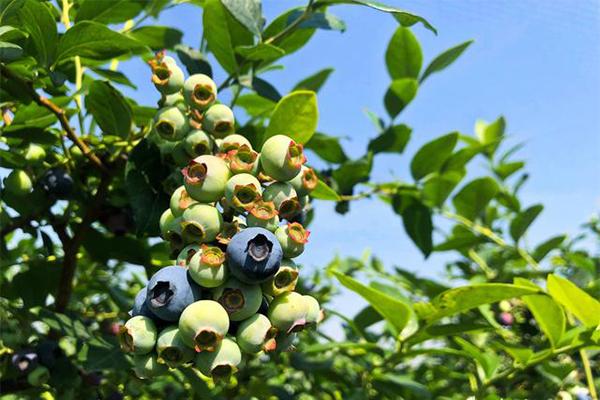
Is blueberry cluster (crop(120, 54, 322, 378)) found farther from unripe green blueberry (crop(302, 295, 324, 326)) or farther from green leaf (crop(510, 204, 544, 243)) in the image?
green leaf (crop(510, 204, 544, 243))

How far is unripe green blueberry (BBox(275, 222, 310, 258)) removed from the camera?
0.82 m

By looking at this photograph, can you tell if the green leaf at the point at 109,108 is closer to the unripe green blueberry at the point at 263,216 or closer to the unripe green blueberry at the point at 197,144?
the unripe green blueberry at the point at 197,144

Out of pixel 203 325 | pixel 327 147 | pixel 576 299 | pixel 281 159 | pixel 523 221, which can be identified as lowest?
pixel 523 221

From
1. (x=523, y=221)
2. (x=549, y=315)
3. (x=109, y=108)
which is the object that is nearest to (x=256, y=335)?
(x=109, y=108)

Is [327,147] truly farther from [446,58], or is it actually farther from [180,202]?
[180,202]

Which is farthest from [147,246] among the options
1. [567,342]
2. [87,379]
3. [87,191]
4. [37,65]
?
[567,342]

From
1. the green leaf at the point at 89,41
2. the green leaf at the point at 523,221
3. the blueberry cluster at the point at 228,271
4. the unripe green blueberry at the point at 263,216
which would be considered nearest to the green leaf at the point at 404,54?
the green leaf at the point at 523,221

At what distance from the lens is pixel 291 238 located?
0.82 m

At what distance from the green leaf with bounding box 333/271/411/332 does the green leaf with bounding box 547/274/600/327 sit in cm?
27

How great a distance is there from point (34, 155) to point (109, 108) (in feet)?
0.62

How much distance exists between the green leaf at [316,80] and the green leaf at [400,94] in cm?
17

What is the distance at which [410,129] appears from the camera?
1.68 m

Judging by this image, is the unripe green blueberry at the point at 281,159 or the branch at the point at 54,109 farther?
the branch at the point at 54,109

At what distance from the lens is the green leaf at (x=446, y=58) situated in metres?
1.61
